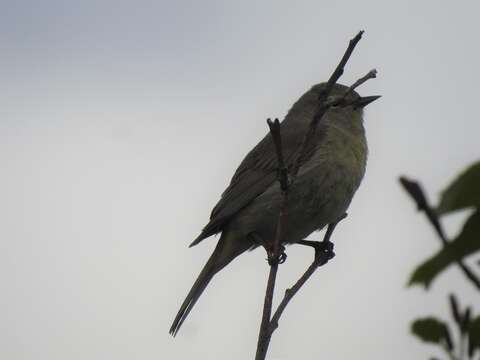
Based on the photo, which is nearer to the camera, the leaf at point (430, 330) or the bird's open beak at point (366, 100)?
the leaf at point (430, 330)

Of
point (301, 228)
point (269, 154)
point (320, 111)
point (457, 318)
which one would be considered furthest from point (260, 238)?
point (457, 318)

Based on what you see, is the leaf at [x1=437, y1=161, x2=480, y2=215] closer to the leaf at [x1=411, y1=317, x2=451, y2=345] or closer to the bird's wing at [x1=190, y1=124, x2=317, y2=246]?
the leaf at [x1=411, y1=317, x2=451, y2=345]

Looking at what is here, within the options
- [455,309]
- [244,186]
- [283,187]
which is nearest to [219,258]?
[244,186]

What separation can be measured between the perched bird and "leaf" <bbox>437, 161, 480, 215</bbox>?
4.79 metres

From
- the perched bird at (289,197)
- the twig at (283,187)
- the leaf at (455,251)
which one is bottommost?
the leaf at (455,251)

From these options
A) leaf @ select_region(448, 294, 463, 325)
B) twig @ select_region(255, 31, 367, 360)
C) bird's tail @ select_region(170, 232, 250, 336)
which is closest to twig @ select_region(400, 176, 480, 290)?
leaf @ select_region(448, 294, 463, 325)

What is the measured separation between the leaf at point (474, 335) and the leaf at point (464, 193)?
0.59 ft

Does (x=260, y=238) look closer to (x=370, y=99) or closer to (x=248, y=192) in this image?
(x=248, y=192)

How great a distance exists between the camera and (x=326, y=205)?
606 cm

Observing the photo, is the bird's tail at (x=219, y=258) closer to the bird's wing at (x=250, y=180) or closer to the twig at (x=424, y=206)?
the bird's wing at (x=250, y=180)

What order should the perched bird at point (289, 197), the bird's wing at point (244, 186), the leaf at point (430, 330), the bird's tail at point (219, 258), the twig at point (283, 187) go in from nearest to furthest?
1. the leaf at point (430, 330)
2. the twig at point (283, 187)
3. the perched bird at point (289, 197)
4. the bird's tail at point (219, 258)
5. the bird's wing at point (244, 186)

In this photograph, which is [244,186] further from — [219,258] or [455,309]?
[455,309]

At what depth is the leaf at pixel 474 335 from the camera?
1.05 meters

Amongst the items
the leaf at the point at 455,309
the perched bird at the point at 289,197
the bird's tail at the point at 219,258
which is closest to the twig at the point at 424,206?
the leaf at the point at 455,309
